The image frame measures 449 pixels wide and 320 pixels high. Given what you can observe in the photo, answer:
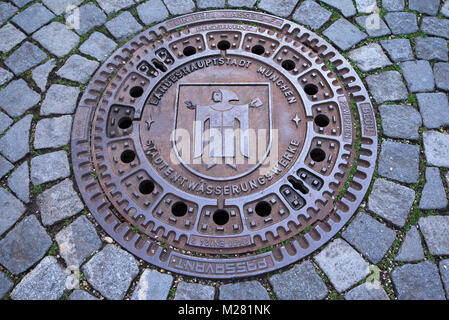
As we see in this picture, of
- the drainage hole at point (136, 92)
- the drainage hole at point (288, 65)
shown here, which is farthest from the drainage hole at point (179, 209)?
the drainage hole at point (288, 65)

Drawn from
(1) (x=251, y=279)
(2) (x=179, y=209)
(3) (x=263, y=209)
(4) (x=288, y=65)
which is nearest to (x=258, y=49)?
(4) (x=288, y=65)

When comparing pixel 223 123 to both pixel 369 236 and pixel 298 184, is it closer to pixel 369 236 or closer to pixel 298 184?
pixel 298 184

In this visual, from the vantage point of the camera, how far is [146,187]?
8.77 ft

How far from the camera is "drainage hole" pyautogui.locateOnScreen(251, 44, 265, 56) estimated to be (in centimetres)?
313

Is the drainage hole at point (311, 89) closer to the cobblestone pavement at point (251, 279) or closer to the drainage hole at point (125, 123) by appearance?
the cobblestone pavement at point (251, 279)

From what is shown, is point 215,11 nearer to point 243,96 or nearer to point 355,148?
point 243,96

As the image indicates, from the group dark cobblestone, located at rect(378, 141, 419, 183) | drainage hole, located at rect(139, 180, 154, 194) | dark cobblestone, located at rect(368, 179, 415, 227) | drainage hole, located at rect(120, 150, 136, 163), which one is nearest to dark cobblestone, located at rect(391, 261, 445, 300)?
dark cobblestone, located at rect(368, 179, 415, 227)

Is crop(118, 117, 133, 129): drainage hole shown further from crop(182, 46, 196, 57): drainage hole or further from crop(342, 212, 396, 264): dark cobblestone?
crop(342, 212, 396, 264): dark cobblestone

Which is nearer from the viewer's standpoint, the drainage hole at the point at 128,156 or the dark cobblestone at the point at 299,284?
the dark cobblestone at the point at 299,284

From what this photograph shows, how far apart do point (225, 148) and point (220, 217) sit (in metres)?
0.48

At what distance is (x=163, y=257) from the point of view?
2426 millimetres

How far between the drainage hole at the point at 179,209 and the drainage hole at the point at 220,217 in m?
0.21

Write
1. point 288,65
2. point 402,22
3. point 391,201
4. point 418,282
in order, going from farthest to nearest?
1. point 402,22
2. point 288,65
3. point 391,201
4. point 418,282

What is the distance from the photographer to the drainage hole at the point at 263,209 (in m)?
2.57
